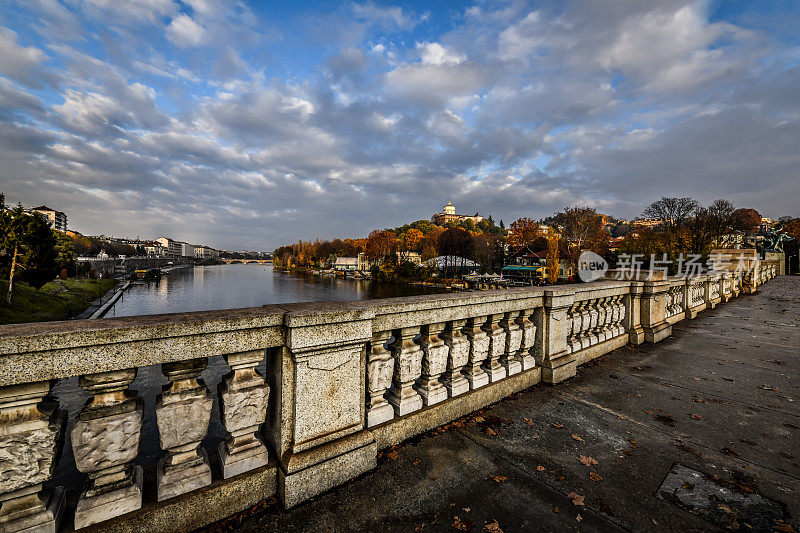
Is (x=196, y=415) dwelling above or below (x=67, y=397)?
above

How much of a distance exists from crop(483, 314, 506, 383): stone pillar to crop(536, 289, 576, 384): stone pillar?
0.80 metres

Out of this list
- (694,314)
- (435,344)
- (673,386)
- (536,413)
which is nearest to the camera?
(435,344)

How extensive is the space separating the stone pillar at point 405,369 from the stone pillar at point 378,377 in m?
0.12

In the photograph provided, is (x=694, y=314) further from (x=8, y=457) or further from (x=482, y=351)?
(x=8, y=457)

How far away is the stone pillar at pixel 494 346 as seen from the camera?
12.1ft

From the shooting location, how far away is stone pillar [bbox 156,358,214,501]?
6.50 ft

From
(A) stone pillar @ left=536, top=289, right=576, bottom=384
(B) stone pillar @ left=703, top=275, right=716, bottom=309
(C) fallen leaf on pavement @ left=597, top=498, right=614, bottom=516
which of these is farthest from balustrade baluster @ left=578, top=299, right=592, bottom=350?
(B) stone pillar @ left=703, top=275, right=716, bottom=309

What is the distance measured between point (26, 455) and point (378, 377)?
2089 mm

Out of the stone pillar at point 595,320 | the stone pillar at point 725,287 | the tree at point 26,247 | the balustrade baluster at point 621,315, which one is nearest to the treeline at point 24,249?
the tree at point 26,247

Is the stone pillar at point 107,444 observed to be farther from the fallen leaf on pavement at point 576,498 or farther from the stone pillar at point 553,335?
the stone pillar at point 553,335

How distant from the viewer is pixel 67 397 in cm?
784

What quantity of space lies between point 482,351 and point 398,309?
53.3 inches

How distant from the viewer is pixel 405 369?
2977mm

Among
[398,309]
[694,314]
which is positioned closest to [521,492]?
[398,309]
